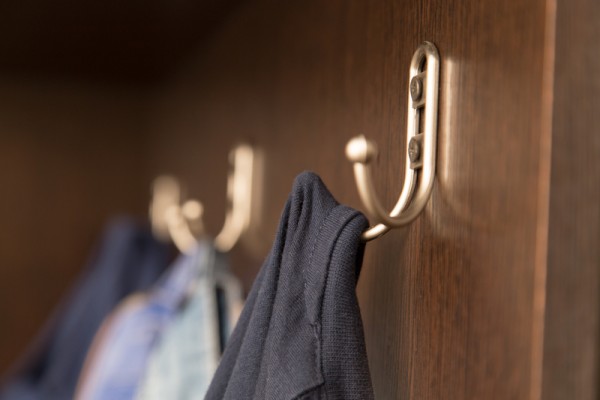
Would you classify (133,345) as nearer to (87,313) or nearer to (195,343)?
(195,343)

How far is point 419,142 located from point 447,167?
0.02 meters

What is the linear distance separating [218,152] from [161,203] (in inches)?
13.0

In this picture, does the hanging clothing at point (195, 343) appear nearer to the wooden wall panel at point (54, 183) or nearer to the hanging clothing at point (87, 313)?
the hanging clothing at point (87, 313)

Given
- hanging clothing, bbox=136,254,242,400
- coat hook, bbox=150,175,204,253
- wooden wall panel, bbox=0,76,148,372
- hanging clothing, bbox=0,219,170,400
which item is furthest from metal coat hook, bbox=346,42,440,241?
wooden wall panel, bbox=0,76,148,372

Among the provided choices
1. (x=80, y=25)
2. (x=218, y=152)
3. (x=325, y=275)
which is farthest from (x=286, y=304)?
(x=80, y=25)

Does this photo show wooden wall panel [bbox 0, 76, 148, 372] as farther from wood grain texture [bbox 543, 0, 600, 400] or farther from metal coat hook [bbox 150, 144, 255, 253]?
wood grain texture [bbox 543, 0, 600, 400]

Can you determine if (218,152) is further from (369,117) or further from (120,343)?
(369,117)

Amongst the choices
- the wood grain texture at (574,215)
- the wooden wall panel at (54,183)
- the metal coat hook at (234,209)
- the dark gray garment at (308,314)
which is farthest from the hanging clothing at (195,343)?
the wooden wall panel at (54,183)

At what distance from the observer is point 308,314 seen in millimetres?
358

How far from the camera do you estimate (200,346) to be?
63 cm

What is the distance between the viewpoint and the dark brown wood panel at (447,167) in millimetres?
290

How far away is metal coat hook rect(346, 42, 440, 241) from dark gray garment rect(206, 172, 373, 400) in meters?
0.02

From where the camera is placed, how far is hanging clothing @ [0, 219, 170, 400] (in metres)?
1.04

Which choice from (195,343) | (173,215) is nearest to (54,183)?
(173,215)
